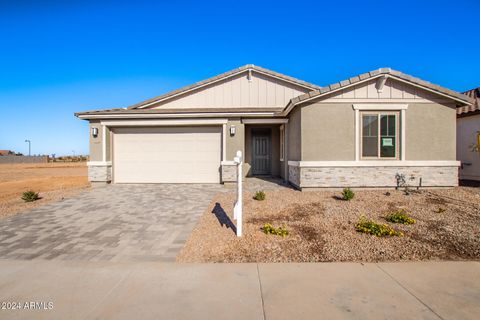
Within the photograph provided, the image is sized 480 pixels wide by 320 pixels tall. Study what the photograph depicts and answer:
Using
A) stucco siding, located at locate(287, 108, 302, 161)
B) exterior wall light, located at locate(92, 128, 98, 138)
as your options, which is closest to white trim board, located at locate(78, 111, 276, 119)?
exterior wall light, located at locate(92, 128, 98, 138)

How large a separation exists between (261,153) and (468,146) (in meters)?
9.42

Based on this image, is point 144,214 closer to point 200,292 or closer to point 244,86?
point 200,292

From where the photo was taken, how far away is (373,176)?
853 centimetres

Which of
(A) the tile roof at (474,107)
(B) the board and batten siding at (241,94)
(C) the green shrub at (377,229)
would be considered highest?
(B) the board and batten siding at (241,94)

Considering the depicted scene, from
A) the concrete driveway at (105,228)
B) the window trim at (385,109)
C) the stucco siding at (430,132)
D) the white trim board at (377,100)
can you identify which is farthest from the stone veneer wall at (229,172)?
the stucco siding at (430,132)

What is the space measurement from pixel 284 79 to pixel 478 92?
35.8ft

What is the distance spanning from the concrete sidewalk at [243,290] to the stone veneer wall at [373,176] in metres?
5.21

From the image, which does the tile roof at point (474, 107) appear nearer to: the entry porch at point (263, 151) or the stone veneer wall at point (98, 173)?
the entry porch at point (263, 151)

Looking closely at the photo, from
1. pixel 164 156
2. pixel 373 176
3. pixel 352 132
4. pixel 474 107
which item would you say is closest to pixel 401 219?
pixel 373 176

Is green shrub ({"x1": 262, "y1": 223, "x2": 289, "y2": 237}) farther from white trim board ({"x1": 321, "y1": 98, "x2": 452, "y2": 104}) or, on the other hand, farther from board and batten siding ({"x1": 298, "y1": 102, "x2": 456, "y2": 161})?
white trim board ({"x1": 321, "y1": 98, "x2": 452, "y2": 104})

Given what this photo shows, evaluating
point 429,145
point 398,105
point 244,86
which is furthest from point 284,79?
point 429,145

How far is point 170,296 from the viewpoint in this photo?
271 cm

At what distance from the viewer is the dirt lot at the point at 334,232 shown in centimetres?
372

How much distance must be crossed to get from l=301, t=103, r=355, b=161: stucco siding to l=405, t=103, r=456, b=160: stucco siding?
6.81 ft
